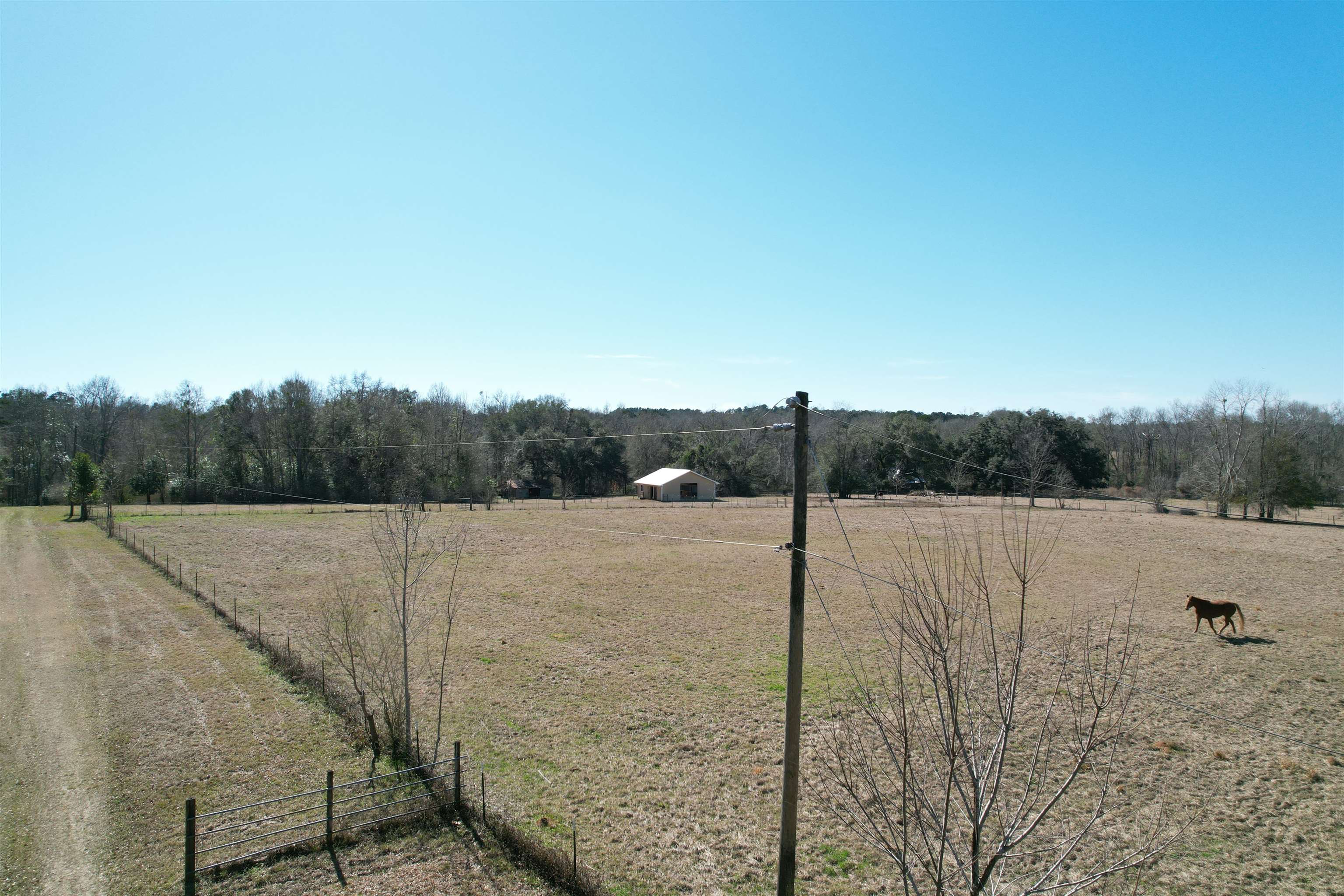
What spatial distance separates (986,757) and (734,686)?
946 centimetres

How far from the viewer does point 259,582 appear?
2656 centimetres

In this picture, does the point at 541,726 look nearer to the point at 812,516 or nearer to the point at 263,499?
the point at 812,516

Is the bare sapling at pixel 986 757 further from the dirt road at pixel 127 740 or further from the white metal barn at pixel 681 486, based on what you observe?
the white metal barn at pixel 681 486

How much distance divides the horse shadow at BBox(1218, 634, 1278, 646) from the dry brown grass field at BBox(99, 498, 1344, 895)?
0.10m

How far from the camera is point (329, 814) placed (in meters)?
9.63

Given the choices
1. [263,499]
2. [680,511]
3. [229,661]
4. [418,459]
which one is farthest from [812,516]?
[263,499]

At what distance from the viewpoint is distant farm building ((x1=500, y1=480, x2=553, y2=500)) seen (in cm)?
7425

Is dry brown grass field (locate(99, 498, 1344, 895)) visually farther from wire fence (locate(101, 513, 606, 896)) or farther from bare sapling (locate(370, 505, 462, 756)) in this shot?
bare sapling (locate(370, 505, 462, 756))

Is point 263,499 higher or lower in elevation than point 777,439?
lower

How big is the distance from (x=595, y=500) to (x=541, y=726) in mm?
57080

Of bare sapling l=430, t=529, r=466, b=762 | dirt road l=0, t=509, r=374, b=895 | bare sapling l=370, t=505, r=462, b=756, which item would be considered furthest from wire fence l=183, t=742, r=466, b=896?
bare sapling l=370, t=505, r=462, b=756

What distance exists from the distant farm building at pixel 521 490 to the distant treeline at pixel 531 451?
0.67 m

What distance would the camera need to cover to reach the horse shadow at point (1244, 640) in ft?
62.8

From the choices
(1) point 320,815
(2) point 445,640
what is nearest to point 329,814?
(1) point 320,815
